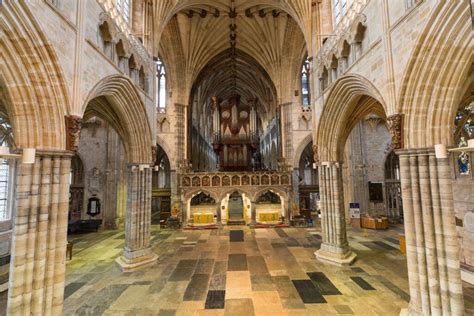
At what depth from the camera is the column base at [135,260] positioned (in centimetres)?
774

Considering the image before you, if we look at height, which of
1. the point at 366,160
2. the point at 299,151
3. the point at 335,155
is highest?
the point at 299,151

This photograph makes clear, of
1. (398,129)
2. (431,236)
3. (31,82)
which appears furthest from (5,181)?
(431,236)

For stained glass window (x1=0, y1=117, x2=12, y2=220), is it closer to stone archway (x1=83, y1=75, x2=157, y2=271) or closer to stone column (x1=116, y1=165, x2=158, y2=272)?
stone archway (x1=83, y1=75, x2=157, y2=271)

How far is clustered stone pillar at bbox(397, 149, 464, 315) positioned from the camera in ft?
14.0

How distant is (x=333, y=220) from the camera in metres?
8.67

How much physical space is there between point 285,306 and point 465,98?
8.53 meters

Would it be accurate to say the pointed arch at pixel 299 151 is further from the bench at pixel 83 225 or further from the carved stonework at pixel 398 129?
the bench at pixel 83 225

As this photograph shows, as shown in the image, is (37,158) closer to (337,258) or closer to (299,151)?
(337,258)

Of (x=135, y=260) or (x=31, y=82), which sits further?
(x=135, y=260)

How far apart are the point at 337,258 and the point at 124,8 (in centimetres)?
1207

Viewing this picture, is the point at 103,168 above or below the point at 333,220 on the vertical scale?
above

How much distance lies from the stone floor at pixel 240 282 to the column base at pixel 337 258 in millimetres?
240

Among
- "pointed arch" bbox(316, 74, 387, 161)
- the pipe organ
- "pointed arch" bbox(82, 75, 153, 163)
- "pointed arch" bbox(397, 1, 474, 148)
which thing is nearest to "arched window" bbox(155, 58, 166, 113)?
the pipe organ

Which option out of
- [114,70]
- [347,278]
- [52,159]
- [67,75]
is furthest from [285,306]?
[114,70]
